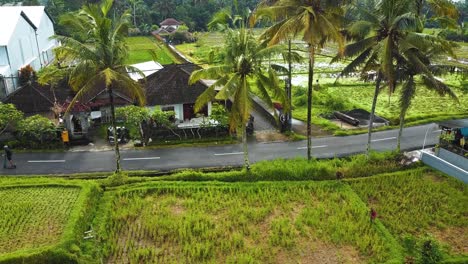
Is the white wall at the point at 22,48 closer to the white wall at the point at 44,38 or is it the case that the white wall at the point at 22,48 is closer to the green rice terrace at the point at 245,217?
the white wall at the point at 44,38

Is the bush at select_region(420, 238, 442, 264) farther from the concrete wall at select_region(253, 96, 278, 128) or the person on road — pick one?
the person on road

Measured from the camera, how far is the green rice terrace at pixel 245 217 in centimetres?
1570

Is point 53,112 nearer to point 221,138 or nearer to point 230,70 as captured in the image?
point 221,138

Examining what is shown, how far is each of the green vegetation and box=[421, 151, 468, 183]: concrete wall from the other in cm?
1777

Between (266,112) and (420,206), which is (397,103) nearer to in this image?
(266,112)

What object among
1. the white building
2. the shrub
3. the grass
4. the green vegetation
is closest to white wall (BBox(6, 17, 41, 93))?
the white building

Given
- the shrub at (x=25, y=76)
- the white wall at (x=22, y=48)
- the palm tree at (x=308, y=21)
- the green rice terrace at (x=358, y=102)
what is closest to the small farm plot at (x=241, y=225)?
the palm tree at (x=308, y=21)

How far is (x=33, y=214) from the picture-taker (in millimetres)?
17453

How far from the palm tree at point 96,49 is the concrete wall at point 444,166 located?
52.1 ft

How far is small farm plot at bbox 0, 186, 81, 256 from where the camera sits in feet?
51.3

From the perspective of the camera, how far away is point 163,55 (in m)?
59.9

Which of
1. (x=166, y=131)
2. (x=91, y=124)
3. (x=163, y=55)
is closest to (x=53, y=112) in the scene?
(x=91, y=124)

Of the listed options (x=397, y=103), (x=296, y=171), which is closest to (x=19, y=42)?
(x=296, y=171)

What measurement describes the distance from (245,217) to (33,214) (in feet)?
29.4
